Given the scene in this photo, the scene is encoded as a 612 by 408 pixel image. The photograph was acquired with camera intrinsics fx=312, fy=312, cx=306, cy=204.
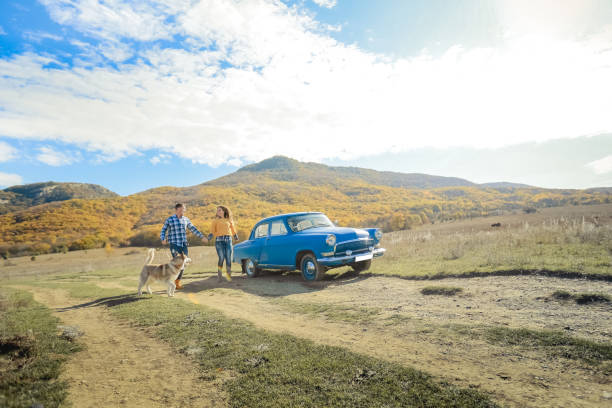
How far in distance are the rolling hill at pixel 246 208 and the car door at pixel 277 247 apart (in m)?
34.0

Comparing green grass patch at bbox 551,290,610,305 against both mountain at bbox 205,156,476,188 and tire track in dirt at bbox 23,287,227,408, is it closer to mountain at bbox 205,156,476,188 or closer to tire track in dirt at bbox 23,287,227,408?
tire track in dirt at bbox 23,287,227,408

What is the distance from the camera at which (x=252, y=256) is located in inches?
415

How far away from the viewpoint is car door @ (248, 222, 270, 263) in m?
10.1

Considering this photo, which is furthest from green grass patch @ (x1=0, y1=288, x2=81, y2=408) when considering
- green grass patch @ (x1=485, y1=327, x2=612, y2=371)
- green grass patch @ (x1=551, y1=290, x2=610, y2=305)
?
green grass patch @ (x1=551, y1=290, x2=610, y2=305)

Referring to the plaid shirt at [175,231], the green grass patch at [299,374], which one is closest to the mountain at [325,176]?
the plaid shirt at [175,231]

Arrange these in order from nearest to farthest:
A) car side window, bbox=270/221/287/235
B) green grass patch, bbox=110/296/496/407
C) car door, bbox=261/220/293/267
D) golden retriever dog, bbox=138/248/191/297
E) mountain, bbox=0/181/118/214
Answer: green grass patch, bbox=110/296/496/407 < golden retriever dog, bbox=138/248/191/297 < car door, bbox=261/220/293/267 < car side window, bbox=270/221/287/235 < mountain, bbox=0/181/118/214

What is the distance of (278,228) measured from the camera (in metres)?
9.73

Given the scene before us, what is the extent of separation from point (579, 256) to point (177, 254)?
1036cm

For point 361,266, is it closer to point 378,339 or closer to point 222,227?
point 222,227

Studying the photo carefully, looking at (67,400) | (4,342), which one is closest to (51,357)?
(4,342)

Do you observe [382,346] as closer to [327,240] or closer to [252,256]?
[327,240]

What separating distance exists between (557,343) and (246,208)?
7033 cm

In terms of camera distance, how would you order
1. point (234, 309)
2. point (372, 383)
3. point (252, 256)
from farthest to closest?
point (252, 256)
point (234, 309)
point (372, 383)

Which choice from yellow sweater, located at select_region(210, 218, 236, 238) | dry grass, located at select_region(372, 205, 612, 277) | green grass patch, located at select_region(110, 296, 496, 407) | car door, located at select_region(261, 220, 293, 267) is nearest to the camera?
green grass patch, located at select_region(110, 296, 496, 407)
